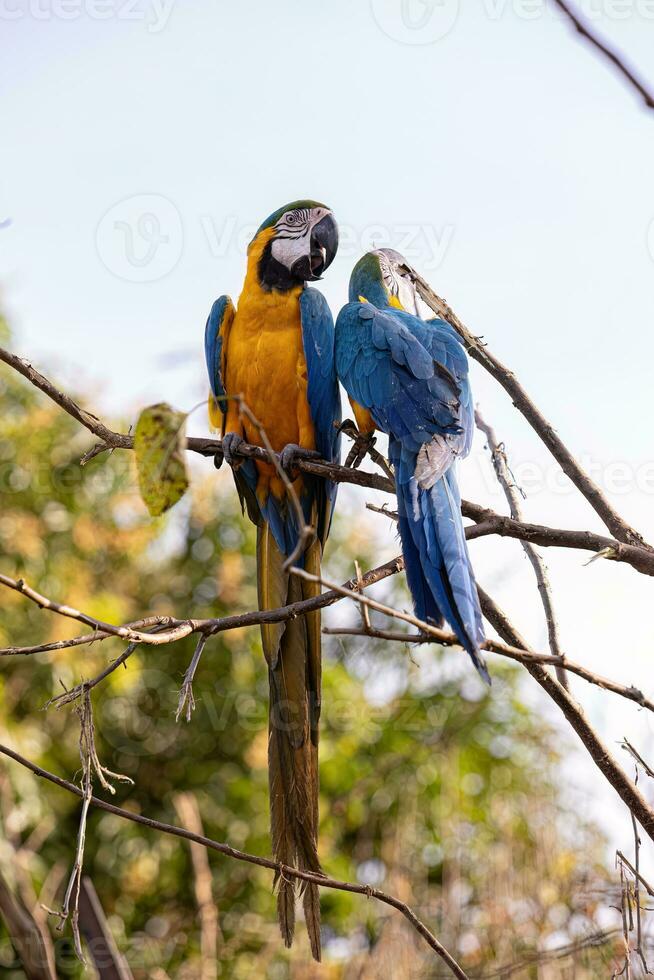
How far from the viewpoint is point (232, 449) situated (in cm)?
211

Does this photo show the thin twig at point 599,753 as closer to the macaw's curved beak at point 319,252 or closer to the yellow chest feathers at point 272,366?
the yellow chest feathers at point 272,366

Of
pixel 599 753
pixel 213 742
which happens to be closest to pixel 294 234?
pixel 599 753

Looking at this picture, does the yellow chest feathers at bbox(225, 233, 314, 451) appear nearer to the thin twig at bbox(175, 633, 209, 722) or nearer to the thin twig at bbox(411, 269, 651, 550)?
the thin twig at bbox(411, 269, 651, 550)

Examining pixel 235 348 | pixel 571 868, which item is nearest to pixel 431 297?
pixel 235 348

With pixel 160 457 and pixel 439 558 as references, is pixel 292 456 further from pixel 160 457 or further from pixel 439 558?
pixel 160 457

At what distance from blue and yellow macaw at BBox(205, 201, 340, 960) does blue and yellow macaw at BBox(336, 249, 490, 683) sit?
0.16m

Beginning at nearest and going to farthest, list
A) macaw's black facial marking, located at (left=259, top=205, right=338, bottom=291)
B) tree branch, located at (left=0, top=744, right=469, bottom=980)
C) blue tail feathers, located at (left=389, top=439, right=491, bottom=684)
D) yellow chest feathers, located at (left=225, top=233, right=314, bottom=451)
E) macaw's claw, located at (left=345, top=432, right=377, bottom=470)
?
tree branch, located at (left=0, top=744, right=469, bottom=980) < blue tail feathers, located at (left=389, top=439, right=491, bottom=684) < macaw's claw, located at (left=345, top=432, right=377, bottom=470) < yellow chest feathers, located at (left=225, top=233, right=314, bottom=451) < macaw's black facial marking, located at (left=259, top=205, right=338, bottom=291)

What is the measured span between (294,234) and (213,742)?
2889mm

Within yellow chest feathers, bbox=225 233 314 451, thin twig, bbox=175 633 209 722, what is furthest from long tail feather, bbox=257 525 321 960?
thin twig, bbox=175 633 209 722

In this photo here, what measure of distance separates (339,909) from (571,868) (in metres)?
1.29

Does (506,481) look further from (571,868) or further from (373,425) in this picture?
(571,868)

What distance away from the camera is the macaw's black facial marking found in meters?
2.40

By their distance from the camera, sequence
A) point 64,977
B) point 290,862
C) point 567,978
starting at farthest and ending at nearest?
point 64,977 < point 567,978 < point 290,862

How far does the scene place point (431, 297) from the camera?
1.96m
